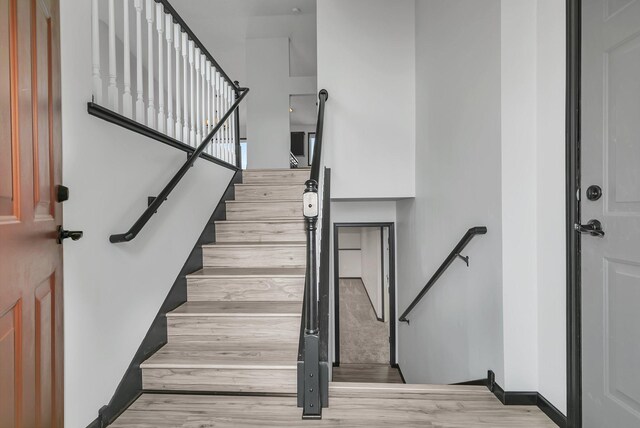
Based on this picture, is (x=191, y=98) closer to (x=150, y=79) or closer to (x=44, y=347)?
(x=150, y=79)

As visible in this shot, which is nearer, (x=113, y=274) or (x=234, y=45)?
(x=113, y=274)

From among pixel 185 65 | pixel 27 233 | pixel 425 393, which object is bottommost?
pixel 425 393

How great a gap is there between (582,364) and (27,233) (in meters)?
2.14

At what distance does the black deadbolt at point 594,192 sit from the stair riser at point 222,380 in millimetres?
Answer: 1581

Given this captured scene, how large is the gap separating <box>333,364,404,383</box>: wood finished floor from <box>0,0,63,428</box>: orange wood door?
4.27 meters

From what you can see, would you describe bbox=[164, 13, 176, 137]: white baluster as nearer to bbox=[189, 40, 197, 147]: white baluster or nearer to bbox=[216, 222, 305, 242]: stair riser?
bbox=[189, 40, 197, 147]: white baluster

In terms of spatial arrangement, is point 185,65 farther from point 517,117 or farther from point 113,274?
point 517,117

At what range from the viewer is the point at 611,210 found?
1380mm

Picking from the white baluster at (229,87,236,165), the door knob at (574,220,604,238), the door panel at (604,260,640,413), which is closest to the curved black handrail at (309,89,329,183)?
the white baluster at (229,87,236,165)

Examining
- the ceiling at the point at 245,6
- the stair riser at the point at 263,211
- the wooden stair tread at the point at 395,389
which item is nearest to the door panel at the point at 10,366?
the wooden stair tread at the point at 395,389

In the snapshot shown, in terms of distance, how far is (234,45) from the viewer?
624 cm

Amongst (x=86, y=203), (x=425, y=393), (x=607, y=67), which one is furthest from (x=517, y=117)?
(x=86, y=203)

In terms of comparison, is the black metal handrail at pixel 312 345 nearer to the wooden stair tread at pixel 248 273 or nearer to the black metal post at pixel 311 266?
the black metal post at pixel 311 266

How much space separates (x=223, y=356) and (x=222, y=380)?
5.3 inches
